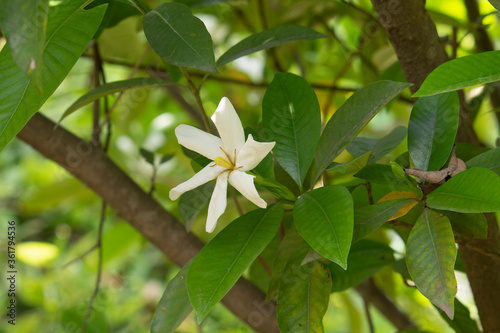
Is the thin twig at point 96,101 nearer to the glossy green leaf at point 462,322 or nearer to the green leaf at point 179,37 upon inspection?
the green leaf at point 179,37

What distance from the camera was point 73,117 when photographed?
147cm

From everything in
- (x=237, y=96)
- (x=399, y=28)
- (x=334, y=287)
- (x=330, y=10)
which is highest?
(x=399, y=28)

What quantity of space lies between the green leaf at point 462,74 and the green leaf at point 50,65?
0.28 metres

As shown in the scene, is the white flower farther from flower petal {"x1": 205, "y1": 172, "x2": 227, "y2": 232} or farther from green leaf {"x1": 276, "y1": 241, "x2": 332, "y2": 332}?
green leaf {"x1": 276, "y1": 241, "x2": 332, "y2": 332}

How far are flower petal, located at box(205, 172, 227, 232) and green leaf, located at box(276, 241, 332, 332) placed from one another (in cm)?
10

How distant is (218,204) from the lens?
40cm

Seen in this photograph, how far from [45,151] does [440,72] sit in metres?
0.52

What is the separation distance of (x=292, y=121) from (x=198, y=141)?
0.10 meters

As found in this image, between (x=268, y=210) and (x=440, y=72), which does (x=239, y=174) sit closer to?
(x=268, y=210)

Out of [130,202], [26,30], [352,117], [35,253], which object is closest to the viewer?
[26,30]

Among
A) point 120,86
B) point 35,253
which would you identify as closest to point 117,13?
point 120,86

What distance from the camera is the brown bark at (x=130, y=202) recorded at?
26.0 inches

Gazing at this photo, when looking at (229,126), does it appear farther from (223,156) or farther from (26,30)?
(26,30)

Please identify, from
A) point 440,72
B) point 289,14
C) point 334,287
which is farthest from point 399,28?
point 289,14
